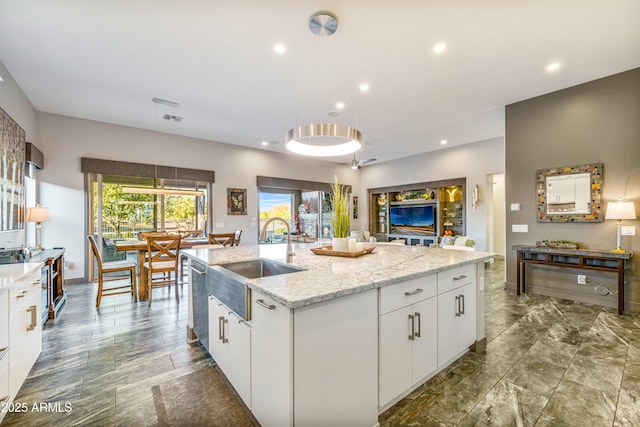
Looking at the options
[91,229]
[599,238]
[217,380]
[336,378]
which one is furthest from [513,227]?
[91,229]

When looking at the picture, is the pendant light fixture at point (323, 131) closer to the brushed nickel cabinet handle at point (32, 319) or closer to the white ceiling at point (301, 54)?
the white ceiling at point (301, 54)

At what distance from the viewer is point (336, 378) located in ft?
4.37

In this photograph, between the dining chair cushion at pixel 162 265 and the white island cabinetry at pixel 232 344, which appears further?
the dining chair cushion at pixel 162 265

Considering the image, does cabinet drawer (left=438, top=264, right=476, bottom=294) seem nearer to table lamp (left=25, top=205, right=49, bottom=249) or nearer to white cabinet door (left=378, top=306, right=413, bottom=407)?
white cabinet door (left=378, top=306, right=413, bottom=407)

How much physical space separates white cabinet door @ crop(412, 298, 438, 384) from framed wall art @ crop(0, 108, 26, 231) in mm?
4264

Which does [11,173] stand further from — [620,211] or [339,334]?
[620,211]

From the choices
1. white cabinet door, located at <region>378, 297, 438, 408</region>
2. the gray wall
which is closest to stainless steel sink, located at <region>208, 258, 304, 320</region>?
white cabinet door, located at <region>378, 297, 438, 408</region>

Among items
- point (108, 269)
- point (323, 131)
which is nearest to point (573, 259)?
point (323, 131)

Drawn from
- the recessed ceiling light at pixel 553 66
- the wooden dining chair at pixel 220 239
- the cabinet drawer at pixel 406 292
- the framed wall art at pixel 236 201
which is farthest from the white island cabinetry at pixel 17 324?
the recessed ceiling light at pixel 553 66

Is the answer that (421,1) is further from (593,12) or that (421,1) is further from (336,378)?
(336,378)

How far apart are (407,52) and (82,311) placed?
490cm

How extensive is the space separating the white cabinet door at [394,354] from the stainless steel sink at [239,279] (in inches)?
25.6

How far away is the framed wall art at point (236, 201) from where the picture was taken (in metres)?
6.63

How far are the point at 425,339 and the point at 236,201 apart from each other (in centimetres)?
571
